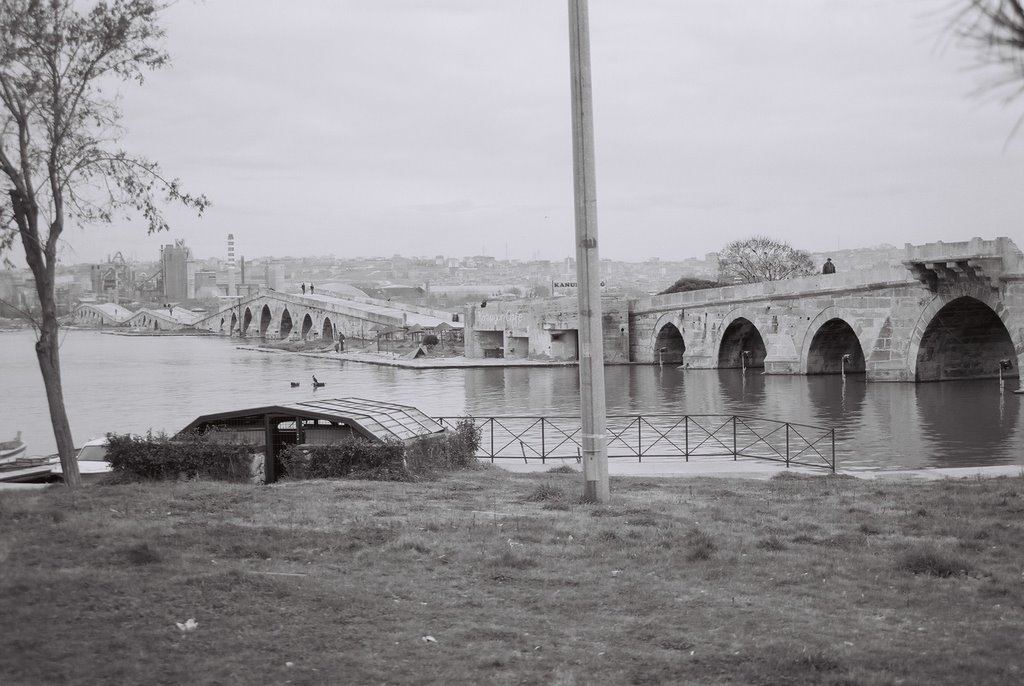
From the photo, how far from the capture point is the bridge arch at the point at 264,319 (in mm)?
100625

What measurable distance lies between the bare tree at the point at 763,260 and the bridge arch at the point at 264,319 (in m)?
53.0

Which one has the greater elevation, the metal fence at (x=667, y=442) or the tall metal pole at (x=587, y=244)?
the tall metal pole at (x=587, y=244)

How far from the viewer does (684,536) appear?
7129 mm

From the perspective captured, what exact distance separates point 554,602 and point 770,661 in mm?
1411

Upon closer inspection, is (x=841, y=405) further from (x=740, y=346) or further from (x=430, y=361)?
(x=430, y=361)

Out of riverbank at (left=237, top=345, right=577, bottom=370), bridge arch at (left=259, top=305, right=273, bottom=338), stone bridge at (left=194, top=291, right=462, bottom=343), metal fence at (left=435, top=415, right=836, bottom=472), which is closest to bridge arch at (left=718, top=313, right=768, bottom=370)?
riverbank at (left=237, top=345, right=577, bottom=370)

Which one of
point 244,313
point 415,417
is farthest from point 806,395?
point 244,313

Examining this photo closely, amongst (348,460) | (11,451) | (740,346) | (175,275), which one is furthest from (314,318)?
(175,275)

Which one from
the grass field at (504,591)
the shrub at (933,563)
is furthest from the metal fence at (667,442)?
the shrub at (933,563)

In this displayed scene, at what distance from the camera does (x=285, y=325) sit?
99.9 m

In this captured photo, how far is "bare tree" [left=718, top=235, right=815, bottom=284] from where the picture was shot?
62.2 m

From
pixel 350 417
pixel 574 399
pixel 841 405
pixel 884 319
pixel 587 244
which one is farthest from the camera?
pixel 574 399

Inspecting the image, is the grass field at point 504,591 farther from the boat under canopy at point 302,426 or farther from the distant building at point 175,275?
the distant building at point 175,275

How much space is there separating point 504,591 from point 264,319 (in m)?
99.9
